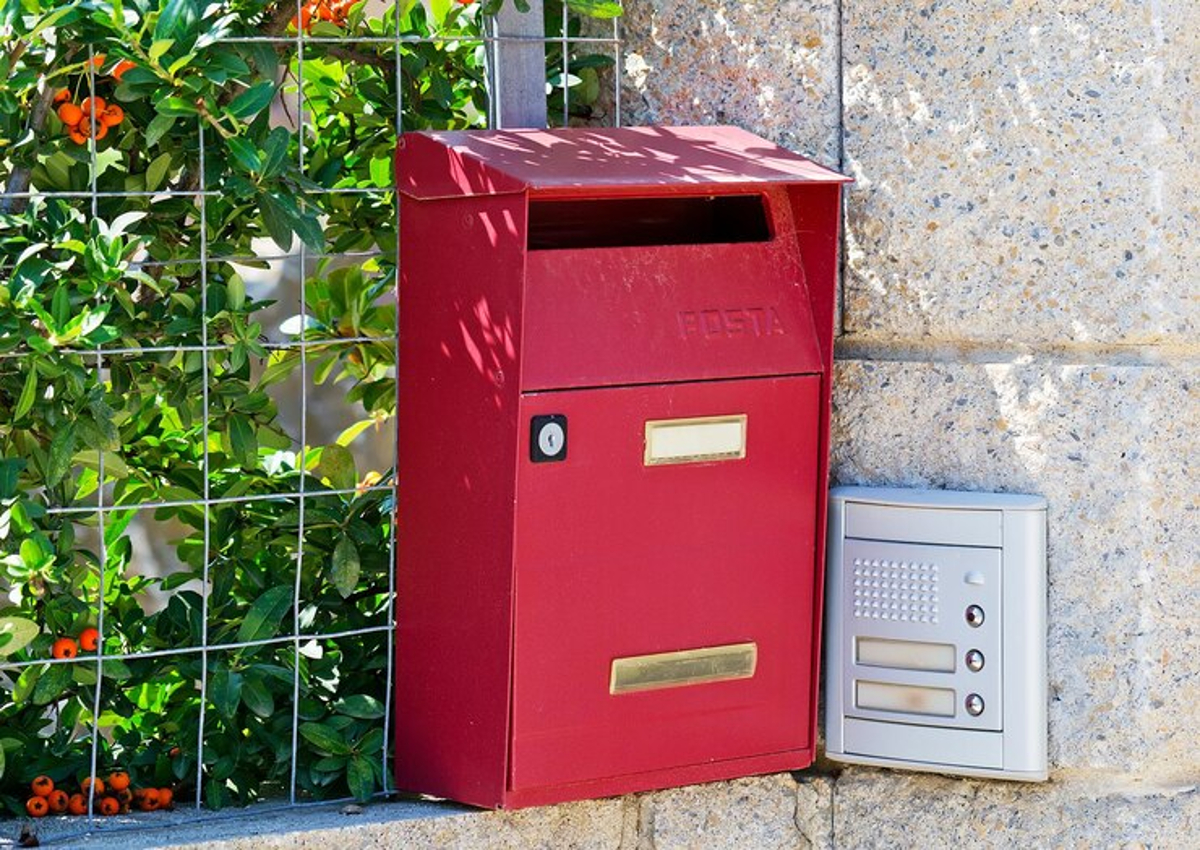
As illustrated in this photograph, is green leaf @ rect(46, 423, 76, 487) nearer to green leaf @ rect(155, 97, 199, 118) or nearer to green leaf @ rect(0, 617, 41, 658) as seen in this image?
green leaf @ rect(0, 617, 41, 658)

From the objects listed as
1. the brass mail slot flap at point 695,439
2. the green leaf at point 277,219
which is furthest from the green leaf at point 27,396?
the brass mail slot flap at point 695,439

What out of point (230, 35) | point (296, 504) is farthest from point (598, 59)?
point (296, 504)

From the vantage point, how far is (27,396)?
2566 millimetres

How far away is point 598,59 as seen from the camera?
2975 mm

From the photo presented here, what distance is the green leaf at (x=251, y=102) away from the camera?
2.59m

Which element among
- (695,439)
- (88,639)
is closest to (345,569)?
(88,639)

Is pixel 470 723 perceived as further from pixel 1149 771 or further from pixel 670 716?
pixel 1149 771

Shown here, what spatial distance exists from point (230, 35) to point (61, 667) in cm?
103

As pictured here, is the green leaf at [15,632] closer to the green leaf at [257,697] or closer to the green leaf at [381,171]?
the green leaf at [257,697]

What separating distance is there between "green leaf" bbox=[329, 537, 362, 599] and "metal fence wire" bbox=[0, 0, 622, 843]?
0.06m

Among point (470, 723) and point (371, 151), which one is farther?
point (371, 151)

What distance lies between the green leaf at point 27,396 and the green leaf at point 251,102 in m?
0.49

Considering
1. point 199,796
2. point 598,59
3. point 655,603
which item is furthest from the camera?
point 598,59

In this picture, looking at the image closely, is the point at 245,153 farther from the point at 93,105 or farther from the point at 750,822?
the point at 750,822
